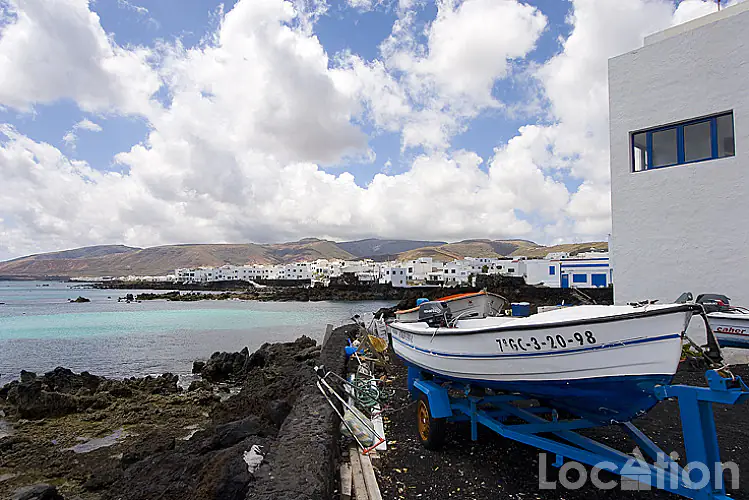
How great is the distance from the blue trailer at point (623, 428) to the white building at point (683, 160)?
7.24 metres

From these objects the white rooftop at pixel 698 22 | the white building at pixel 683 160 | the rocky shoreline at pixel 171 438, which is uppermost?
the white rooftop at pixel 698 22

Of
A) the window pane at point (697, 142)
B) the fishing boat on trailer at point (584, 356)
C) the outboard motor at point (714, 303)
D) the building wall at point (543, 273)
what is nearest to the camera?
the fishing boat on trailer at point (584, 356)

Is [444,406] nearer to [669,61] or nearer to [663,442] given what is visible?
[663,442]

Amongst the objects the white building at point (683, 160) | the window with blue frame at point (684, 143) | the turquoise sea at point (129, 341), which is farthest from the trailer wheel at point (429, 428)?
the turquoise sea at point (129, 341)

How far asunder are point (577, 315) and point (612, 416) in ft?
3.17

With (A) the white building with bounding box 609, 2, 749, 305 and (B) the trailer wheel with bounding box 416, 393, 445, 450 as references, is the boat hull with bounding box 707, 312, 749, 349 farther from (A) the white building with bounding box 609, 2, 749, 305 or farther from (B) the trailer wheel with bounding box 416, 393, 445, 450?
(B) the trailer wheel with bounding box 416, 393, 445, 450

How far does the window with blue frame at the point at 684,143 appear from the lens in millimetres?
10859

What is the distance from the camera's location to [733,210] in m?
10.4

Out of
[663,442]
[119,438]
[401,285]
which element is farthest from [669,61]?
[401,285]

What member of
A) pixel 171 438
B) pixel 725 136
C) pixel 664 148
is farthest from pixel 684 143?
pixel 171 438

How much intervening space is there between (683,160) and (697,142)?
1.78 ft

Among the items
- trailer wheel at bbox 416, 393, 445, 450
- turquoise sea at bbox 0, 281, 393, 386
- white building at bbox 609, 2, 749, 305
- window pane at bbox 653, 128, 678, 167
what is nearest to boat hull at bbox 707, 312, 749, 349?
white building at bbox 609, 2, 749, 305

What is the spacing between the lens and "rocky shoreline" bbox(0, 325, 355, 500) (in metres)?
4.79

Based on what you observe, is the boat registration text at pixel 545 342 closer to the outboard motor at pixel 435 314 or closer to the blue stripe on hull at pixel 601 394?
the blue stripe on hull at pixel 601 394
